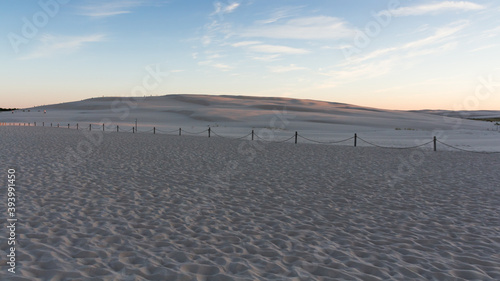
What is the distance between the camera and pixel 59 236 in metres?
5.64

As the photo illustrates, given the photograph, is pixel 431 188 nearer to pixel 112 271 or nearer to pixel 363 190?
pixel 363 190

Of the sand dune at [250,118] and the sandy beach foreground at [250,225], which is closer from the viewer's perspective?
the sandy beach foreground at [250,225]

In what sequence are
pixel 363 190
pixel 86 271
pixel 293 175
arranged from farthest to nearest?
pixel 293 175, pixel 363 190, pixel 86 271

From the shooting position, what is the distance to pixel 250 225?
6.54 meters

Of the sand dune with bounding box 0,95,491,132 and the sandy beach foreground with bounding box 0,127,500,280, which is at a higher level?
the sand dune with bounding box 0,95,491,132

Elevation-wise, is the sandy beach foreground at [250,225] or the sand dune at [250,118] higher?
the sand dune at [250,118]

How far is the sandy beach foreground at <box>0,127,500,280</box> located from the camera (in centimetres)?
470

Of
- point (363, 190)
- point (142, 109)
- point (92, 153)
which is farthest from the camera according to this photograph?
point (142, 109)

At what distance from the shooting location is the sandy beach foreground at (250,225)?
15.4 feet

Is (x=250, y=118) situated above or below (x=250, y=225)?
above

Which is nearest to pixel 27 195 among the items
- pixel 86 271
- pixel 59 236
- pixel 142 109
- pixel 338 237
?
pixel 59 236

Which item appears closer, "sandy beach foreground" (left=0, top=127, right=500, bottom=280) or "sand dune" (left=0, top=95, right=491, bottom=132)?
"sandy beach foreground" (left=0, top=127, right=500, bottom=280)

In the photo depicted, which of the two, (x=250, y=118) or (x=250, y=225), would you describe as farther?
(x=250, y=118)

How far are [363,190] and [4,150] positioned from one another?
53.0 feet
